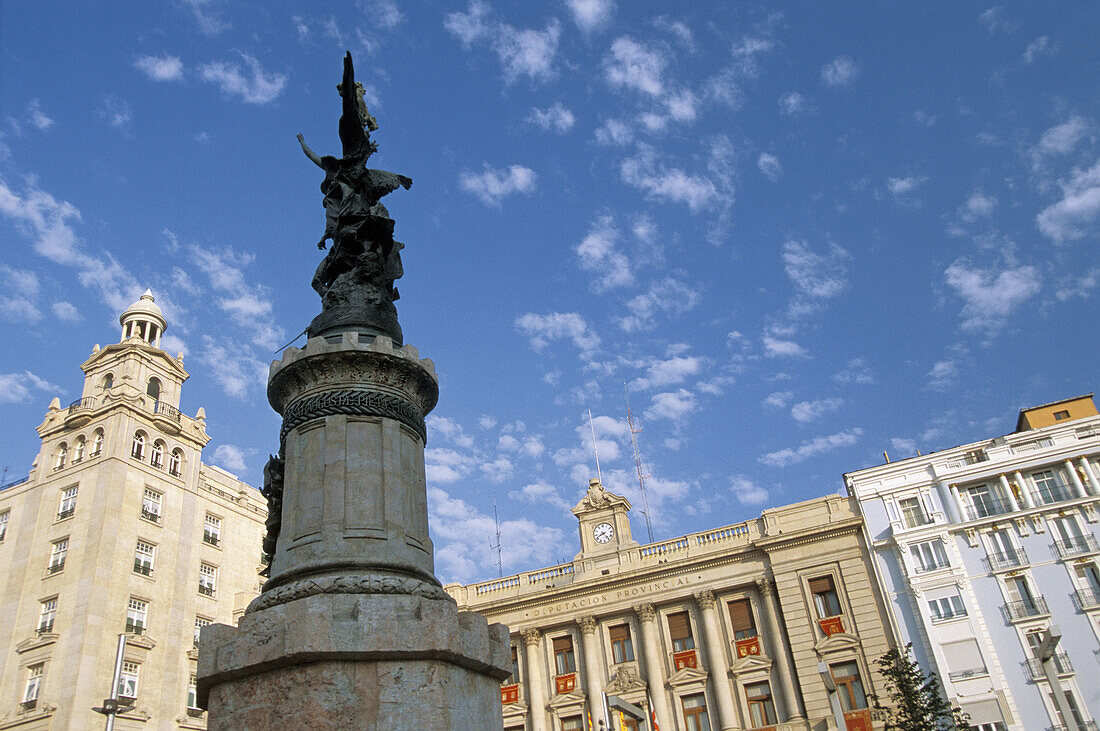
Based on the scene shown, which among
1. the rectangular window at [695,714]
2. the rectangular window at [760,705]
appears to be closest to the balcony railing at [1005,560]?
the rectangular window at [760,705]

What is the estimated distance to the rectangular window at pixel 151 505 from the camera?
37906mm

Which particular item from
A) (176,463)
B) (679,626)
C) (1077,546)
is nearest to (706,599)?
(679,626)

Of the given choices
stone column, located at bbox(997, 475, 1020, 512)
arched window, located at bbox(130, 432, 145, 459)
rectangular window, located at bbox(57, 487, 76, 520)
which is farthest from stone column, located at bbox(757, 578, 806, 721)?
rectangular window, located at bbox(57, 487, 76, 520)

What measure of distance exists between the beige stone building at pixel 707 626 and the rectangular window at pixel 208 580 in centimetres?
1261

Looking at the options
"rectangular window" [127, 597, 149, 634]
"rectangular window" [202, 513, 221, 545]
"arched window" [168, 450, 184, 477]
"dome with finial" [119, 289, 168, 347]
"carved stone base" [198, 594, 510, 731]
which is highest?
"dome with finial" [119, 289, 168, 347]

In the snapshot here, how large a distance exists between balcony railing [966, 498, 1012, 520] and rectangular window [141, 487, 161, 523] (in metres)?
37.5

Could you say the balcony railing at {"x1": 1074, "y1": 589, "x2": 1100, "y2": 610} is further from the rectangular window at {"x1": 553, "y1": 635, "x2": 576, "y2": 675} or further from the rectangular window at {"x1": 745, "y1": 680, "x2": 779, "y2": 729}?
the rectangular window at {"x1": 553, "y1": 635, "x2": 576, "y2": 675}

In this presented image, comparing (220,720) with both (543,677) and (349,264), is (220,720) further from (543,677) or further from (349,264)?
(543,677)

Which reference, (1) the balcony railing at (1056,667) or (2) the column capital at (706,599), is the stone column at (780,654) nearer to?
(2) the column capital at (706,599)

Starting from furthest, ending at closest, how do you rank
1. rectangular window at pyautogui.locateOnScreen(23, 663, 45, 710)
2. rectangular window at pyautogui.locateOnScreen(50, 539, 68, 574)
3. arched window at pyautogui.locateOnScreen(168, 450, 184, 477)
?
arched window at pyautogui.locateOnScreen(168, 450, 184, 477) < rectangular window at pyautogui.locateOnScreen(50, 539, 68, 574) < rectangular window at pyautogui.locateOnScreen(23, 663, 45, 710)


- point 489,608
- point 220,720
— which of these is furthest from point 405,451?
point 489,608

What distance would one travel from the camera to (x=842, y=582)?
36.1 m

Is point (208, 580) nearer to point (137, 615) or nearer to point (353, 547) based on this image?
point (137, 615)

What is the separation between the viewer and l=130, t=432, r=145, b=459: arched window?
127 feet
